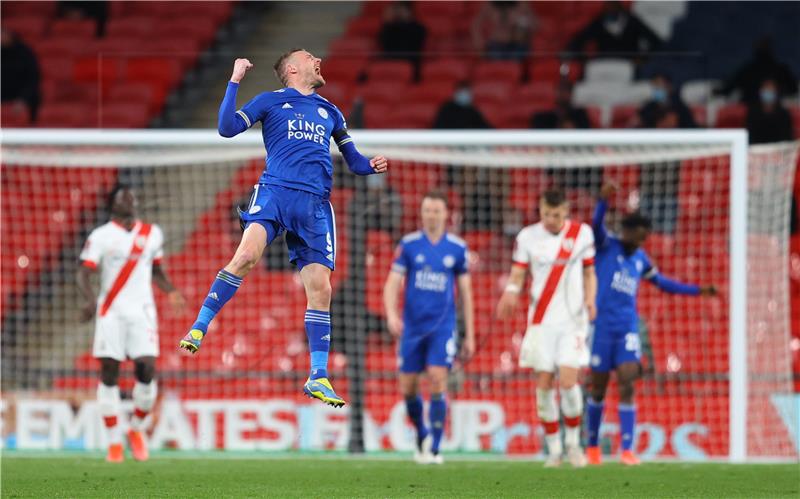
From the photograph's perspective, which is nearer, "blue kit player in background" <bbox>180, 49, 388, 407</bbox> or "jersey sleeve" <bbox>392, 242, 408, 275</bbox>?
"blue kit player in background" <bbox>180, 49, 388, 407</bbox>

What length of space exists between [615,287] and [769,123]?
17.3ft

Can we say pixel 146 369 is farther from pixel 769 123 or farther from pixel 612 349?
pixel 769 123

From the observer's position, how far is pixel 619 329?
11.2 m

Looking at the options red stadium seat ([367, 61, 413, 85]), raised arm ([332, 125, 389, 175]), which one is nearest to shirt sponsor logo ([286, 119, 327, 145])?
raised arm ([332, 125, 389, 175])

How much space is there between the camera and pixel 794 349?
14.0 metres

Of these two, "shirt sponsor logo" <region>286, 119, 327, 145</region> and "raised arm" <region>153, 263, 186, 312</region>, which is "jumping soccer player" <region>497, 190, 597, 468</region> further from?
"shirt sponsor logo" <region>286, 119, 327, 145</region>

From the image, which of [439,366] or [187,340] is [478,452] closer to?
[439,366]

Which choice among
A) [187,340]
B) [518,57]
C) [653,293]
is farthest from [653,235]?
[187,340]

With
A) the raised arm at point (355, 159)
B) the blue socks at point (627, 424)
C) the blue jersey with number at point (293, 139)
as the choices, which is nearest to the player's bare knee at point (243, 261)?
the blue jersey with number at point (293, 139)

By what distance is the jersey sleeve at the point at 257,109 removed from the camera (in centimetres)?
779

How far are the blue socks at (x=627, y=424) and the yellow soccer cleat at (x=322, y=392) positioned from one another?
13.3ft

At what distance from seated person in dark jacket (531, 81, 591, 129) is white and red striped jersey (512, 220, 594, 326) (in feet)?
13.8

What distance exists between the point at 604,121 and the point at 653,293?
188cm

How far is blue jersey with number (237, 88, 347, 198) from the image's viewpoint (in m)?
7.86
